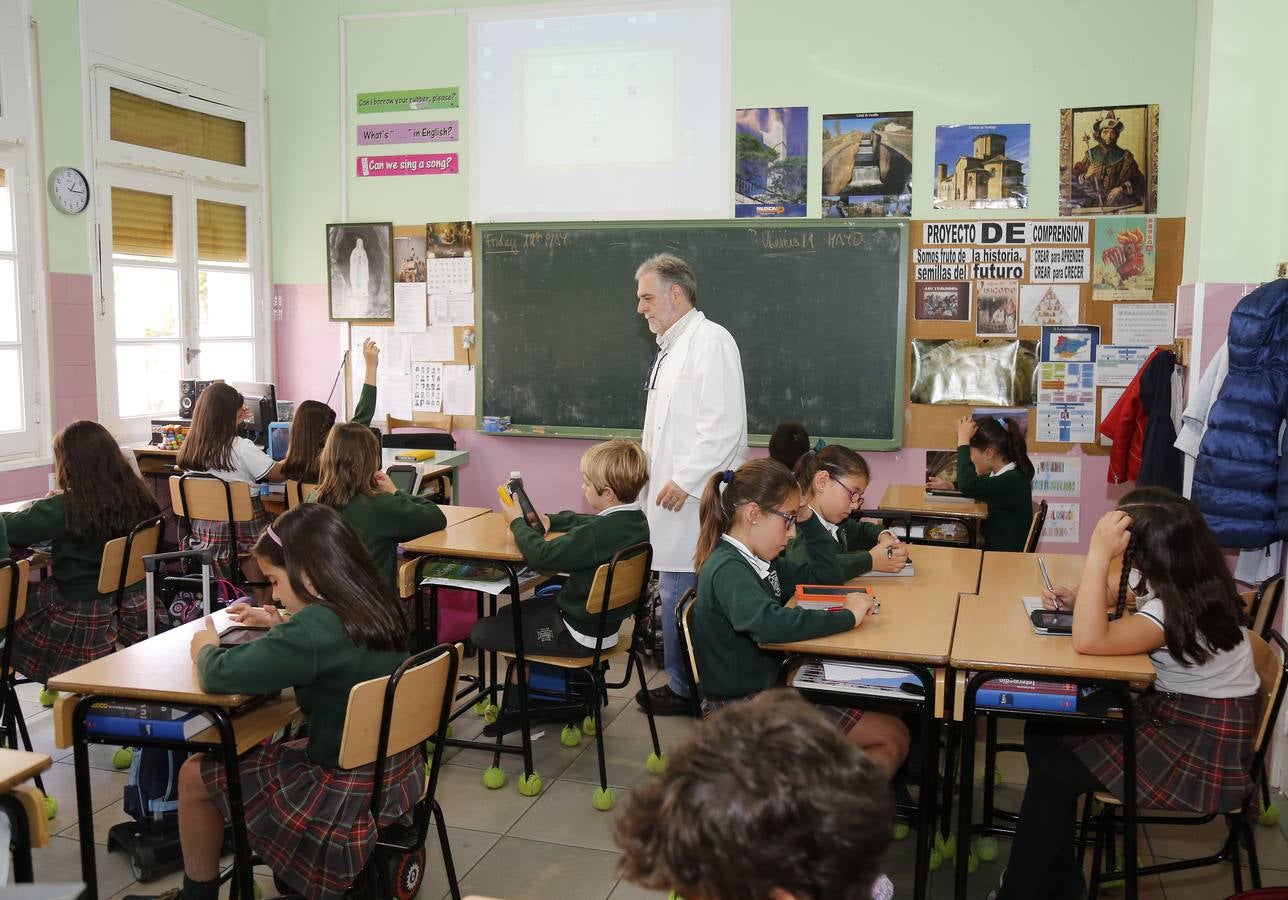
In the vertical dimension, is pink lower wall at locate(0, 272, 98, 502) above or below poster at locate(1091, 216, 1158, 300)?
below

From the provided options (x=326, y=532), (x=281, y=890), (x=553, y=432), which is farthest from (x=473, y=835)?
(x=553, y=432)

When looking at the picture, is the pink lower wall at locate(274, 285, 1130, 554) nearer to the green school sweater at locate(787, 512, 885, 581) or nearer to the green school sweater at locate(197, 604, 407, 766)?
the green school sweater at locate(787, 512, 885, 581)

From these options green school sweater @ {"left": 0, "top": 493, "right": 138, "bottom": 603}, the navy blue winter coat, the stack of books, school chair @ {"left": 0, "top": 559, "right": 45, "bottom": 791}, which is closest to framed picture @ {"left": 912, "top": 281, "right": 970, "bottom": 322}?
the navy blue winter coat

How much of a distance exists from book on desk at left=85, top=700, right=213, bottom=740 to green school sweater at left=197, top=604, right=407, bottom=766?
0.14 m

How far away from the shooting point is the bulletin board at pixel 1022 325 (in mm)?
5246

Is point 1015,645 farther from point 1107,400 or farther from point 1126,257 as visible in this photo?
point 1126,257

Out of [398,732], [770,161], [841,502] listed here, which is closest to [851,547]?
[841,502]

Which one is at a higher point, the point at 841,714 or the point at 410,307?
the point at 410,307

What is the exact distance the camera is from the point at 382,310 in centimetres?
649

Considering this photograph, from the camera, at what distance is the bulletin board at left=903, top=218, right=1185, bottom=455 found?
207 inches

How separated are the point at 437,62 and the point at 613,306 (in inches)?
71.6

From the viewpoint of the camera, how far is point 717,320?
589 centimetres

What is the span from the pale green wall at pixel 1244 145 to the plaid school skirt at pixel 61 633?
4.08 m

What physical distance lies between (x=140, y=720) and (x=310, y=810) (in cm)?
42
